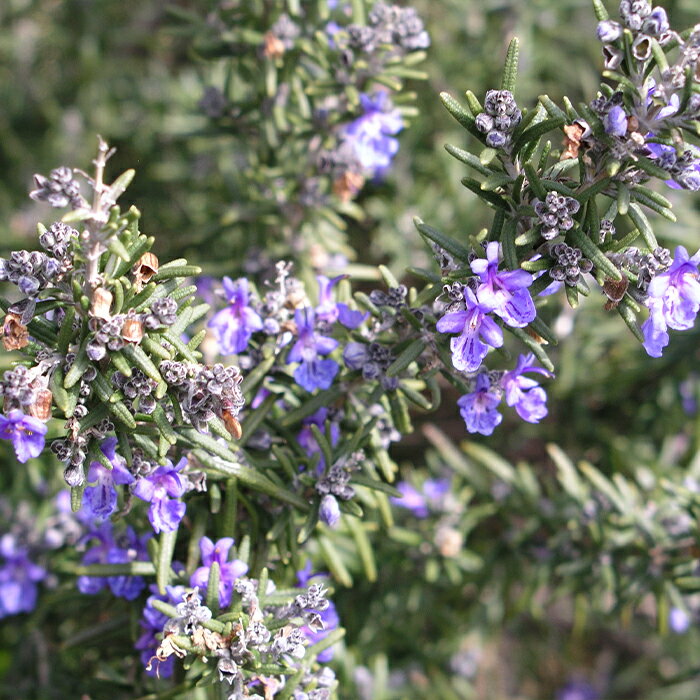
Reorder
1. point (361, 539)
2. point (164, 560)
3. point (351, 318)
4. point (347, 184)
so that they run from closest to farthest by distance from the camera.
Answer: point (164, 560) < point (351, 318) < point (361, 539) < point (347, 184)

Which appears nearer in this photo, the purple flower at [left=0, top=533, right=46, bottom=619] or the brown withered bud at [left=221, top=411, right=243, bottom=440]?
the brown withered bud at [left=221, top=411, right=243, bottom=440]

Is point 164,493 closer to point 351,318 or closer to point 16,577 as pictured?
point 351,318

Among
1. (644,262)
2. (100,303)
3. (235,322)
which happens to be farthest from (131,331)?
(644,262)

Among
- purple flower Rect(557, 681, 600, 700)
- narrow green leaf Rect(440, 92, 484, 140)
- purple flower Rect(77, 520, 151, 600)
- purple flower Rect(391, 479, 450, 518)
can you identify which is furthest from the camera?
purple flower Rect(557, 681, 600, 700)

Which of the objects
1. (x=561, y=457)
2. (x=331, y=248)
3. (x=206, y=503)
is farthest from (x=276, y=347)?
(x=561, y=457)

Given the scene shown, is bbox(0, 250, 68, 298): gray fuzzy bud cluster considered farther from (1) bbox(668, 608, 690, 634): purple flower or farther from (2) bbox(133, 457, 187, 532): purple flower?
(1) bbox(668, 608, 690, 634): purple flower

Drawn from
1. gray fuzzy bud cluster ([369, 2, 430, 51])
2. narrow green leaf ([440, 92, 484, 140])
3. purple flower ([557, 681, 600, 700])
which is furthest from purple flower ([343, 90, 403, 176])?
purple flower ([557, 681, 600, 700])
